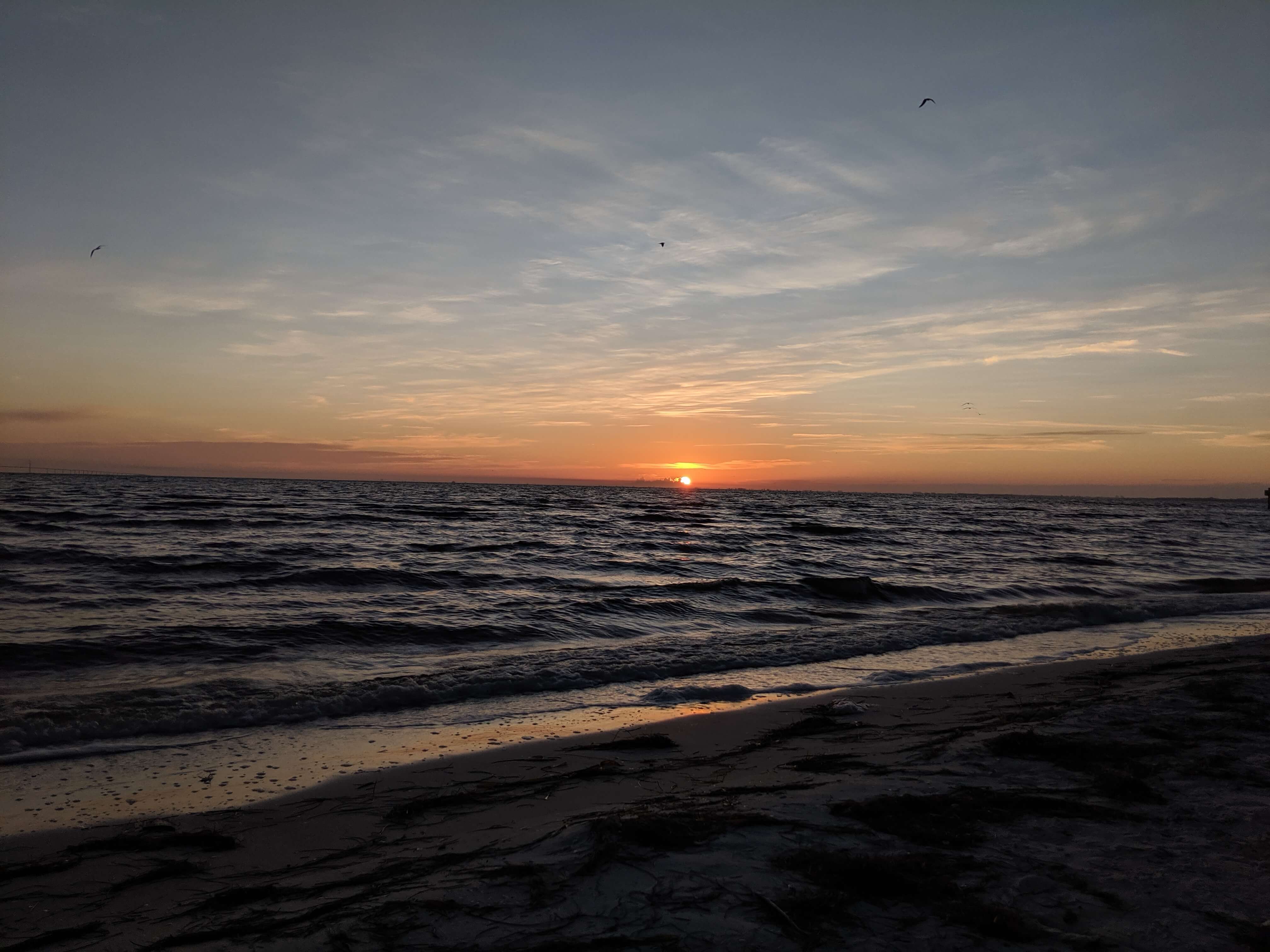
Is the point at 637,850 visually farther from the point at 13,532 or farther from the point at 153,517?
the point at 153,517

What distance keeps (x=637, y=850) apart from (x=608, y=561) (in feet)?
61.9

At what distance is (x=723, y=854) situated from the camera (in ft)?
12.4

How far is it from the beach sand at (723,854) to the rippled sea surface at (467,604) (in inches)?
Result: 119

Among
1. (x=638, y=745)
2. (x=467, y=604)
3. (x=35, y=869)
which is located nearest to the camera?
(x=35, y=869)

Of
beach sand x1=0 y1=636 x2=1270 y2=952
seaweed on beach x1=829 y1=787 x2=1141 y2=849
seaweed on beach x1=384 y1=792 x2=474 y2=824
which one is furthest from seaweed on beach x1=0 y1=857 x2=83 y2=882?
seaweed on beach x1=829 y1=787 x2=1141 y2=849

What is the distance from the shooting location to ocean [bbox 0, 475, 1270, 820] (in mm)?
7723

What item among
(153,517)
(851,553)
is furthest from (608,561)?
(153,517)

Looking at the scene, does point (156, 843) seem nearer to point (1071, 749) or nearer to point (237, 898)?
point (237, 898)

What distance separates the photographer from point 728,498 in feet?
375

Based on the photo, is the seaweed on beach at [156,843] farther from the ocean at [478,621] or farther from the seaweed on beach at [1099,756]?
the seaweed on beach at [1099,756]

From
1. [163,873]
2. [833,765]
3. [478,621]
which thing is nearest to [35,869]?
[163,873]

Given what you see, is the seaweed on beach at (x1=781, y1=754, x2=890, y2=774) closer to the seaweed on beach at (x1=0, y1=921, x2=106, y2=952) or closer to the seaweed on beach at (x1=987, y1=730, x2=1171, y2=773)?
the seaweed on beach at (x1=987, y1=730, x2=1171, y2=773)

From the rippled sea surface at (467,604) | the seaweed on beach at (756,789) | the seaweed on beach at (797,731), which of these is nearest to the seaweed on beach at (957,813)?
the seaweed on beach at (756,789)

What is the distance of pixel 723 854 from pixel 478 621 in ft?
32.9
